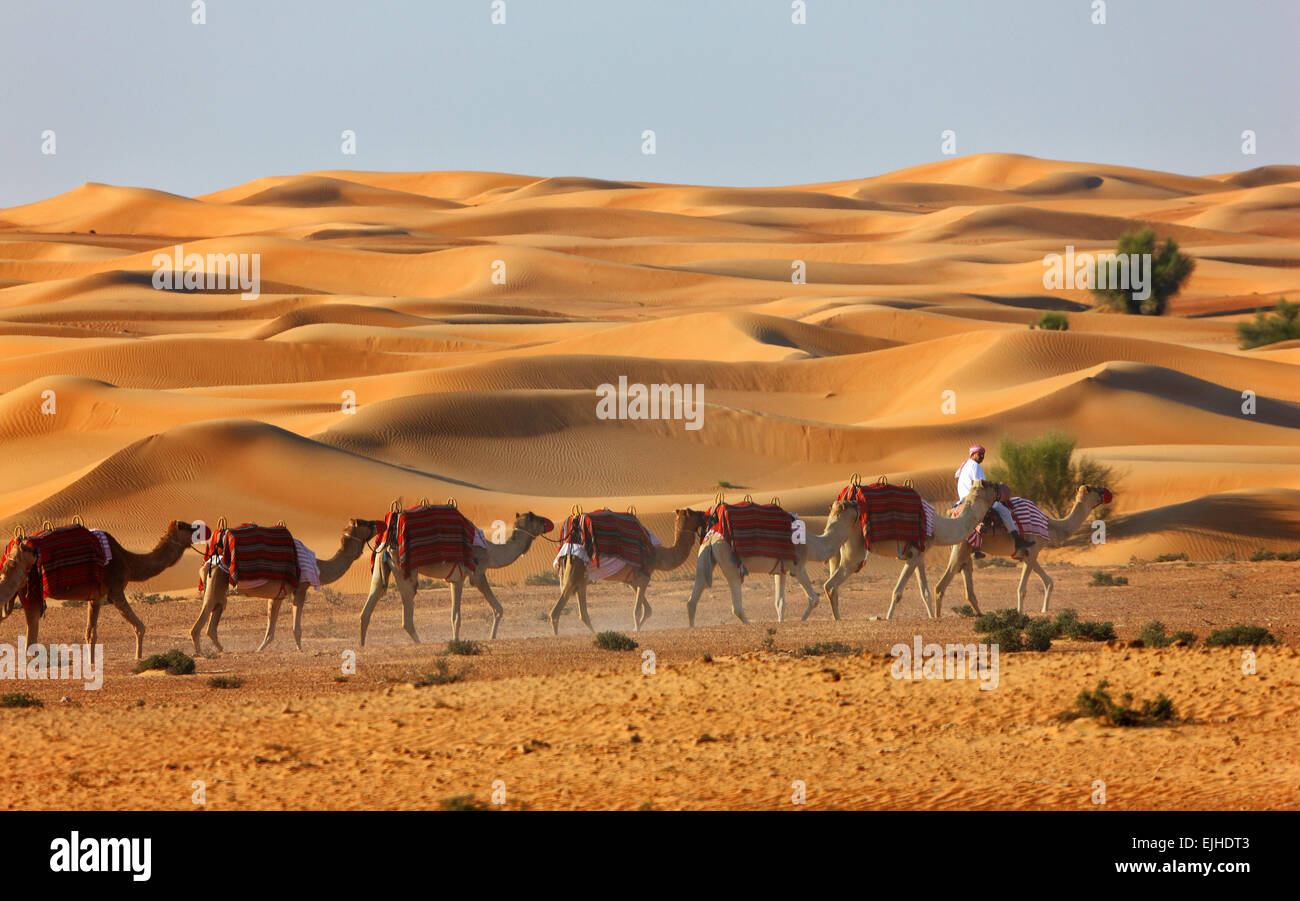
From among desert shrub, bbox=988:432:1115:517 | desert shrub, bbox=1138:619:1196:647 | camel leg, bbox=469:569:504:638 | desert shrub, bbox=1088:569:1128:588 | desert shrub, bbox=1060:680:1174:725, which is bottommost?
desert shrub, bbox=1060:680:1174:725

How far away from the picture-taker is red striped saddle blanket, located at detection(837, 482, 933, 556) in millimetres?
17953

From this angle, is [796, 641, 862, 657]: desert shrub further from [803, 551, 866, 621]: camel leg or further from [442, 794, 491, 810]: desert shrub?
[442, 794, 491, 810]: desert shrub

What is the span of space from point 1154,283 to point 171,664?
7220cm

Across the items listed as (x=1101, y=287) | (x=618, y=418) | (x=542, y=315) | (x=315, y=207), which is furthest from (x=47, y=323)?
(x=315, y=207)

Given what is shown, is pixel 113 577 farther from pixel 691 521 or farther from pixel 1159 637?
pixel 1159 637

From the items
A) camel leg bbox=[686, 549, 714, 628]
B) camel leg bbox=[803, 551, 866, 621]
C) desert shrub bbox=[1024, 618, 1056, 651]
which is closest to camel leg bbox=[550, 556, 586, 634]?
camel leg bbox=[686, 549, 714, 628]

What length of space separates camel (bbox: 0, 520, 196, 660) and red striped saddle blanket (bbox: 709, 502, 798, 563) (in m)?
5.95

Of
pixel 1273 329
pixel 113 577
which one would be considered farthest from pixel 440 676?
pixel 1273 329

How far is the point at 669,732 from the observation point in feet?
37.3

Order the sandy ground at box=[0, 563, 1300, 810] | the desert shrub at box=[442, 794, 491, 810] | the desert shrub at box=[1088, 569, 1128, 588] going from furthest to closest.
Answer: the desert shrub at box=[1088, 569, 1128, 588]
the sandy ground at box=[0, 563, 1300, 810]
the desert shrub at box=[442, 794, 491, 810]

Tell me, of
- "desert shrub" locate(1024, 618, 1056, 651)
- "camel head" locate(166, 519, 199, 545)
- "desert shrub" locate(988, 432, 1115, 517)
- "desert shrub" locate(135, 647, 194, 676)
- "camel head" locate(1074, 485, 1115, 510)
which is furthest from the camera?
"desert shrub" locate(988, 432, 1115, 517)

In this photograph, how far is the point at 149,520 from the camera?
2811 cm
